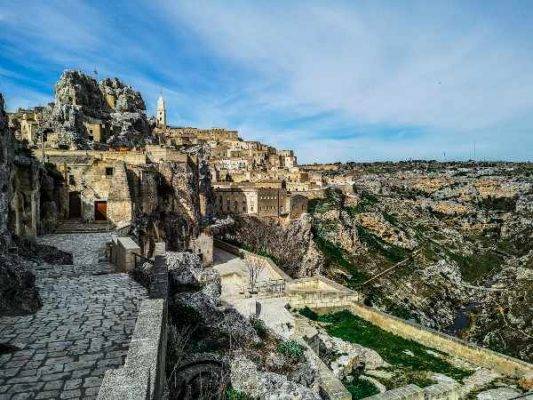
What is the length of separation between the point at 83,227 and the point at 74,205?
3.67 metres

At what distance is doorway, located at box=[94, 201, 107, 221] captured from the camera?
978 inches

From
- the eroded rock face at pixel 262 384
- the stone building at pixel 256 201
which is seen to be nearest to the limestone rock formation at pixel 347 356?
the eroded rock face at pixel 262 384

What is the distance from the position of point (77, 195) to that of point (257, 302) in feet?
45.3

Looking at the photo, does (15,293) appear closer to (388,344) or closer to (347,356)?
(347,356)

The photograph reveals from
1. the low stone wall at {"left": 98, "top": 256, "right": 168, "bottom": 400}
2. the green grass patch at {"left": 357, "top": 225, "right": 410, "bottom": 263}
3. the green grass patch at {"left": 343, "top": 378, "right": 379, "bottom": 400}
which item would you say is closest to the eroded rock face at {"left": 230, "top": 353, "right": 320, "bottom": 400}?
the low stone wall at {"left": 98, "top": 256, "right": 168, "bottom": 400}

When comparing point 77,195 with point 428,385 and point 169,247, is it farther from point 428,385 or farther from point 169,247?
point 428,385

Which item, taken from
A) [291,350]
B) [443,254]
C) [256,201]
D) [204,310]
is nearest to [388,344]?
[291,350]

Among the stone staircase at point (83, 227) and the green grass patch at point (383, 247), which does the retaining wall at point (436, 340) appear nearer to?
the stone staircase at point (83, 227)

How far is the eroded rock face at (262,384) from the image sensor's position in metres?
8.70

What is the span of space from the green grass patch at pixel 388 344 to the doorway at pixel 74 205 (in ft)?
52.9

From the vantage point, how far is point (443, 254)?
6144 cm

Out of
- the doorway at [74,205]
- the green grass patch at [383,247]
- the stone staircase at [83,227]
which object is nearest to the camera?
the stone staircase at [83,227]

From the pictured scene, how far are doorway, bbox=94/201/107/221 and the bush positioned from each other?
16269 mm

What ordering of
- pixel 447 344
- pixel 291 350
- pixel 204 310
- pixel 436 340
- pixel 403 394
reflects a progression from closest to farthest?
1. pixel 204 310
2. pixel 403 394
3. pixel 291 350
4. pixel 447 344
5. pixel 436 340
